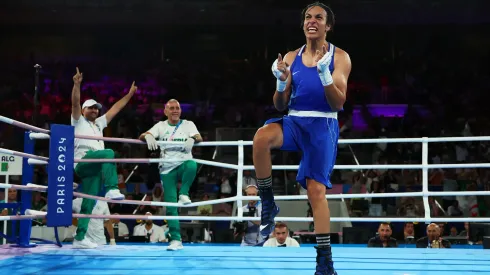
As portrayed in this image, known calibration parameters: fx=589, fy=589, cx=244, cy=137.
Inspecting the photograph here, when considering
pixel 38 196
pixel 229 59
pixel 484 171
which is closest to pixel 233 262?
pixel 38 196

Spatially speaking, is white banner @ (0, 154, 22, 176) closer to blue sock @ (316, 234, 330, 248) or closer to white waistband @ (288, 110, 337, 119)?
white waistband @ (288, 110, 337, 119)

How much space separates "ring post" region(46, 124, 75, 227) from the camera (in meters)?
4.17

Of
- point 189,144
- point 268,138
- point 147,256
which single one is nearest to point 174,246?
point 147,256

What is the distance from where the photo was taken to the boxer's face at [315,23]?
313cm

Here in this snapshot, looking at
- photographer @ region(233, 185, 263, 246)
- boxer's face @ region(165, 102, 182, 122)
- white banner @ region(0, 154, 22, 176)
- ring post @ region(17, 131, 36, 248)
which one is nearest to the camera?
ring post @ region(17, 131, 36, 248)

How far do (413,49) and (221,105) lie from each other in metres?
4.66

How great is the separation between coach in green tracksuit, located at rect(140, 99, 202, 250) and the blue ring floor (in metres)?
0.40

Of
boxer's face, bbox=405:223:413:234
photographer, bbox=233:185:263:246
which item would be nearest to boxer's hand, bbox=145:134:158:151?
photographer, bbox=233:185:263:246

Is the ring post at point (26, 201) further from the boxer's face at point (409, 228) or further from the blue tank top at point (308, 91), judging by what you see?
the boxer's face at point (409, 228)

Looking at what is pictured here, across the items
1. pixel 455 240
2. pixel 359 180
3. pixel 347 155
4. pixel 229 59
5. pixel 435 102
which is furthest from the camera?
pixel 229 59

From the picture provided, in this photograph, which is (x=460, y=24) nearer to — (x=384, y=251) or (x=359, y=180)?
(x=359, y=180)

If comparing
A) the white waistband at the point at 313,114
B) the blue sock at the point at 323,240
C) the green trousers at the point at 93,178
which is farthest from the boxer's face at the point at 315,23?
the green trousers at the point at 93,178

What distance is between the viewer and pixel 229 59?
45.9ft

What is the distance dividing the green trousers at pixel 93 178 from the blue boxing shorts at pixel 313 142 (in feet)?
7.22
